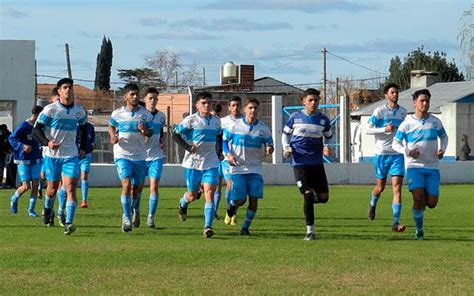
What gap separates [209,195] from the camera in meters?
16.3

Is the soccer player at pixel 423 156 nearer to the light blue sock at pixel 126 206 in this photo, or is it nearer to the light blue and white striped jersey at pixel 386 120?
the light blue and white striped jersey at pixel 386 120

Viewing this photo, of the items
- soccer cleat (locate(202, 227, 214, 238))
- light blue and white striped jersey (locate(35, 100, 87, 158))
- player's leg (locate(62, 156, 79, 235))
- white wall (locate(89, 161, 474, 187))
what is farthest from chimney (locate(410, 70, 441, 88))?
soccer cleat (locate(202, 227, 214, 238))

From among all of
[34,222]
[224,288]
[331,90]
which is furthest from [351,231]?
[331,90]

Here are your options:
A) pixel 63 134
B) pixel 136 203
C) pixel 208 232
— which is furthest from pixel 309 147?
pixel 63 134

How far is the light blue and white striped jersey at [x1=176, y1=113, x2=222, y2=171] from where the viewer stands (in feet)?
56.4

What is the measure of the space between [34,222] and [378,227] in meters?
5.99

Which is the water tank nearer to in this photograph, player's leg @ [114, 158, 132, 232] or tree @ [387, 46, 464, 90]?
tree @ [387, 46, 464, 90]

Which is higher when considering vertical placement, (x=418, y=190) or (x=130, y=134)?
(x=130, y=134)

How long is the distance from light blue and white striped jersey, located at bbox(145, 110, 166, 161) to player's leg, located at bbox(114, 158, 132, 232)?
1.13 m

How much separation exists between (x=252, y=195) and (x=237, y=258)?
3.47 m

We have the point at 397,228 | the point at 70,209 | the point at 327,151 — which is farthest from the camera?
the point at 397,228

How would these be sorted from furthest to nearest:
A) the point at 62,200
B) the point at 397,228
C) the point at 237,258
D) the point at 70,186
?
the point at 62,200
the point at 397,228
the point at 70,186
the point at 237,258

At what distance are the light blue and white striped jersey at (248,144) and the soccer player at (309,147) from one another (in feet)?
2.34

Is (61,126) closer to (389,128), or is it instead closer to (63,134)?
(63,134)
